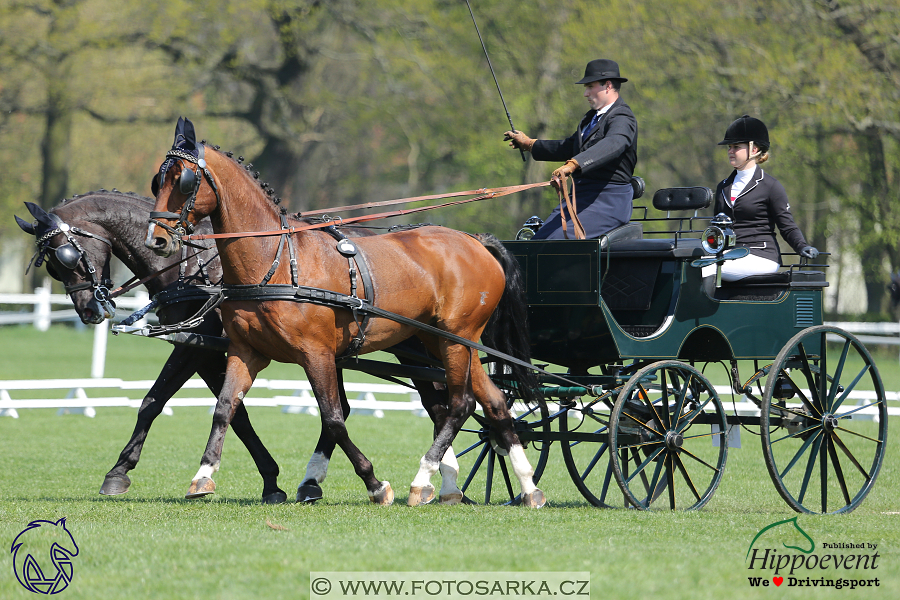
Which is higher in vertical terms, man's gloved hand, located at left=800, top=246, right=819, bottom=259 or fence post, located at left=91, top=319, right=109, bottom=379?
man's gloved hand, located at left=800, top=246, right=819, bottom=259

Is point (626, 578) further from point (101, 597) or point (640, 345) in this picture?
point (640, 345)

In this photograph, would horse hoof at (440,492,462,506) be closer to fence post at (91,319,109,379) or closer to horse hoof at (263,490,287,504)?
horse hoof at (263,490,287,504)

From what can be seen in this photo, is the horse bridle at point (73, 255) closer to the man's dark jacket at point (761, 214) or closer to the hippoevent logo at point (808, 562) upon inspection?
the man's dark jacket at point (761, 214)

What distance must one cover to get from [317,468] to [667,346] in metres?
2.40

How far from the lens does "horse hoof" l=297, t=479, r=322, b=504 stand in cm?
688

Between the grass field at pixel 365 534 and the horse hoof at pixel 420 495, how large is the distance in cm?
10

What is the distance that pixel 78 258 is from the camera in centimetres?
704

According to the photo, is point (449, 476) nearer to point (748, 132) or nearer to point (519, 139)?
point (519, 139)

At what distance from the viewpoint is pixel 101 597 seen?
13.7 ft

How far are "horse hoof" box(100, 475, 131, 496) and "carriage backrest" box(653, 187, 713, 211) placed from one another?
395 cm

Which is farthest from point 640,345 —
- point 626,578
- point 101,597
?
point 101,597

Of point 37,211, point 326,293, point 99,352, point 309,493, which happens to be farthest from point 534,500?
point 99,352

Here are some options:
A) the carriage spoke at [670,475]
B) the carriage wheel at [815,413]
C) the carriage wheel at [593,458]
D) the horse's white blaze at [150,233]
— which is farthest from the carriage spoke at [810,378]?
the horse's white blaze at [150,233]

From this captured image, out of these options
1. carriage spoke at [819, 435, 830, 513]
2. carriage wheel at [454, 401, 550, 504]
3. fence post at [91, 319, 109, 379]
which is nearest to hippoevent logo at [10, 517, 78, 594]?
carriage wheel at [454, 401, 550, 504]
